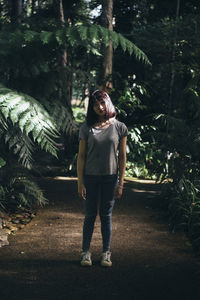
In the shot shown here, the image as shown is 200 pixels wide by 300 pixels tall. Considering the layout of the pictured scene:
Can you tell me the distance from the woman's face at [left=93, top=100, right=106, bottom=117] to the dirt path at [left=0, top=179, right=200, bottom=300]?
147 centimetres

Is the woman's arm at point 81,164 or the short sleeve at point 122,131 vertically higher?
the short sleeve at point 122,131

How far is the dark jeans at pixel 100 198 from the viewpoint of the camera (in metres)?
3.78

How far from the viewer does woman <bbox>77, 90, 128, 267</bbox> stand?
3729 mm

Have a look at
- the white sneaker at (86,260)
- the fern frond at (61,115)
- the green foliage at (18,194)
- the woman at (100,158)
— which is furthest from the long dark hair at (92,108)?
the green foliage at (18,194)

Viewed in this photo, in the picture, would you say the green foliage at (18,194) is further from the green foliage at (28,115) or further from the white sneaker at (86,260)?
the white sneaker at (86,260)

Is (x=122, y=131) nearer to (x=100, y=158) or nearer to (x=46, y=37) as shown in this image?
(x=100, y=158)

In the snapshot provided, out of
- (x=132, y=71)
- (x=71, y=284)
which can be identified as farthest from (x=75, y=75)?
(x=132, y=71)

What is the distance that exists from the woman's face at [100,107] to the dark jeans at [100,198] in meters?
0.58

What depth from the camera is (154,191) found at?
7602 mm

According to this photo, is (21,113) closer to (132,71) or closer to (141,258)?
(141,258)

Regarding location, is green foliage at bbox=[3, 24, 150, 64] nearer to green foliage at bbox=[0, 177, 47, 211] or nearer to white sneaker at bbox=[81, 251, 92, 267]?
green foliage at bbox=[0, 177, 47, 211]

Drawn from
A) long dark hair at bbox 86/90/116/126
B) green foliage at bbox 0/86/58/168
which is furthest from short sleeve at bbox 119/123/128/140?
green foliage at bbox 0/86/58/168

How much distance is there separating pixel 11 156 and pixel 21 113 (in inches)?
50.3

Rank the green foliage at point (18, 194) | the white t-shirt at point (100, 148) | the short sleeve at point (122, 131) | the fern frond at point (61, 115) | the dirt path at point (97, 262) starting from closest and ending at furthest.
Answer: the dirt path at point (97, 262) < the white t-shirt at point (100, 148) < the short sleeve at point (122, 131) < the fern frond at point (61, 115) < the green foliage at point (18, 194)
